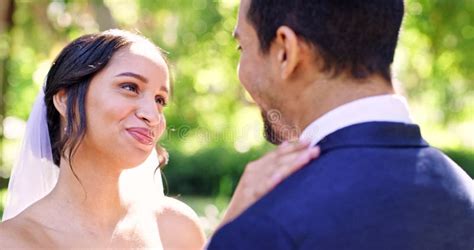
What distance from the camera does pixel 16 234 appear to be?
10.5ft

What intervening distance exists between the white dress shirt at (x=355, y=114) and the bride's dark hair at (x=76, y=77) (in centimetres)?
153

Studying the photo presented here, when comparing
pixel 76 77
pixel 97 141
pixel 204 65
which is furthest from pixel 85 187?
pixel 204 65

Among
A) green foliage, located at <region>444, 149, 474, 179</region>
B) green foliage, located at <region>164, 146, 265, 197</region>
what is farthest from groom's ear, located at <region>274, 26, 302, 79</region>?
green foliage, located at <region>444, 149, 474, 179</region>

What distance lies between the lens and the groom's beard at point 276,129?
6.85ft

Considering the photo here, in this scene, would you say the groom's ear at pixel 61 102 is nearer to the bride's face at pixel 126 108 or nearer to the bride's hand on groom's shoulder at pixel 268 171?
the bride's face at pixel 126 108

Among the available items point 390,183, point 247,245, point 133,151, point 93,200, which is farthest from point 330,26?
point 93,200

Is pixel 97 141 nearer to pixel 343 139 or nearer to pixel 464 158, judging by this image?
pixel 343 139

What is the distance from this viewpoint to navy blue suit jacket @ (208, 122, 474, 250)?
1843mm

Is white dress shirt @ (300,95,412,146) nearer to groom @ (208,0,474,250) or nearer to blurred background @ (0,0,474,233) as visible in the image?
groom @ (208,0,474,250)

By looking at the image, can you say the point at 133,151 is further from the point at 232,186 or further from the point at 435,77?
the point at 435,77

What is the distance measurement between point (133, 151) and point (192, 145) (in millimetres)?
15107

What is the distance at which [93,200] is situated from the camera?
3.40 metres

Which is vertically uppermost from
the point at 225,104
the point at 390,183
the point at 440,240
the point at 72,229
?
the point at 390,183

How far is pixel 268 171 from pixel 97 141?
4.70 ft
